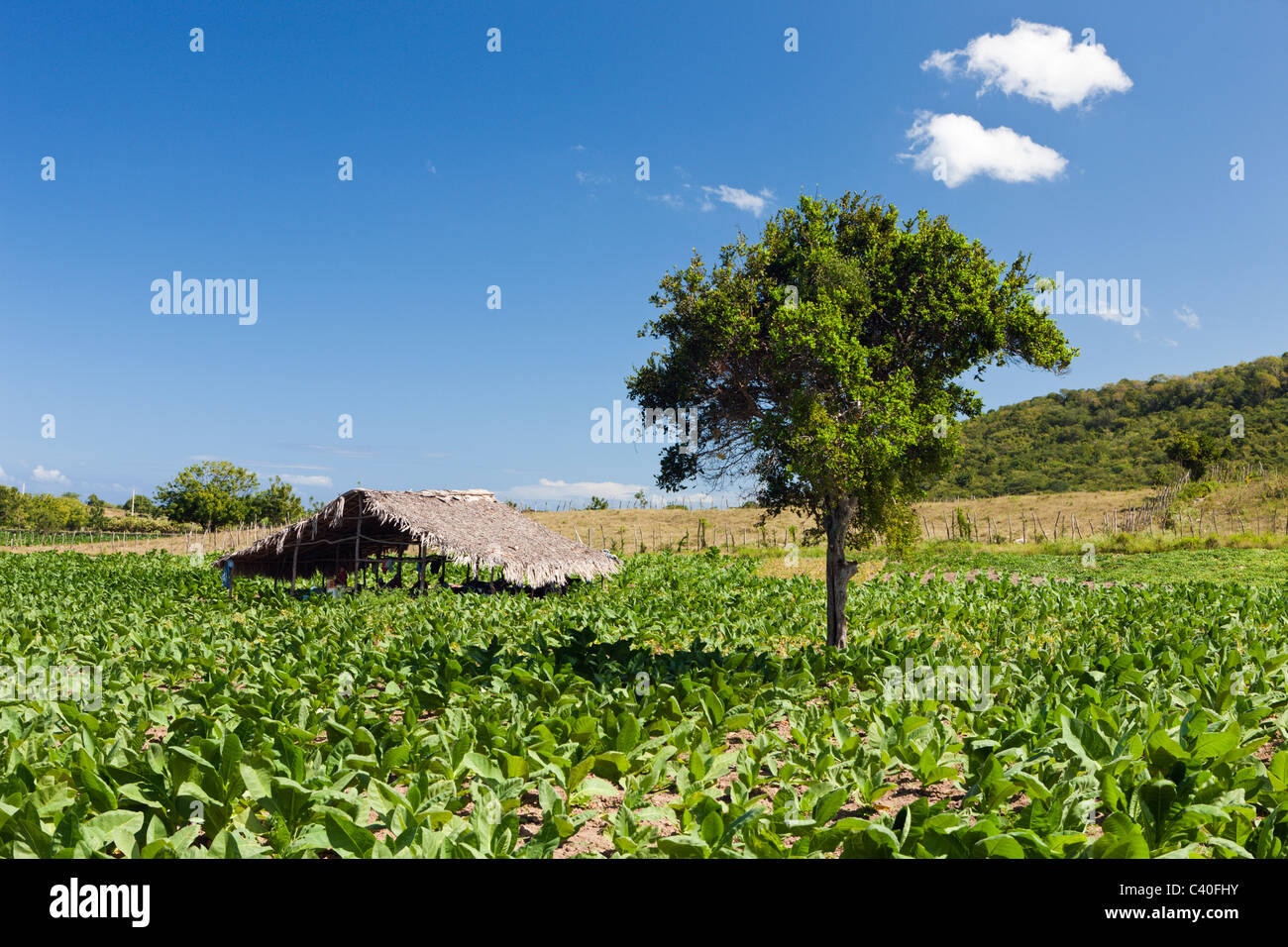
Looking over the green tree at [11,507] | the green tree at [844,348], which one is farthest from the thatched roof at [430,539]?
the green tree at [11,507]

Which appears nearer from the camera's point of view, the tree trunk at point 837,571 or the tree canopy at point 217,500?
the tree trunk at point 837,571

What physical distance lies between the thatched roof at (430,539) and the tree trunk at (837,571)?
918cm

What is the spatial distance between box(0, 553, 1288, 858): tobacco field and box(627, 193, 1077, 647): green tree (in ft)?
8.18

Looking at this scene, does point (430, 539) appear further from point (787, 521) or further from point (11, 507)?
point (11, 507)

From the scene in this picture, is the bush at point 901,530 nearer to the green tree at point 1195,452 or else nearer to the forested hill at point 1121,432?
the forested hill at point 1121,432

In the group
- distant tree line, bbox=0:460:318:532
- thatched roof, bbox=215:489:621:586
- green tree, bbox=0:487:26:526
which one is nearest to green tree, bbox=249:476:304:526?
distant tree line, bbox=0:460:318:532

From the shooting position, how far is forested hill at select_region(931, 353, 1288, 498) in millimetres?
65250

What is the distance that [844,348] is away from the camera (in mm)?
10148

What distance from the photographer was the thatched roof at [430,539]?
18688 mm

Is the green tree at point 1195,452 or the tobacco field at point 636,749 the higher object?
the green tree at point 1195,452
